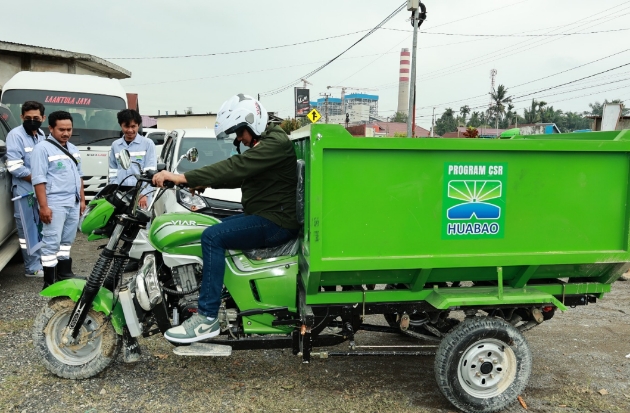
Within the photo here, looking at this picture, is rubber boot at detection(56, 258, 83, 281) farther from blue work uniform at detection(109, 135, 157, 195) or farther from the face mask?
the face mask

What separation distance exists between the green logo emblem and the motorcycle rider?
3.33ft

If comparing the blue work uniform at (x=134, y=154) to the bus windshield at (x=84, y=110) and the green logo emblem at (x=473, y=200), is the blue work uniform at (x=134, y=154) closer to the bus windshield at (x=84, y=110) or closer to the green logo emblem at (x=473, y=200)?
the bus windshield at (x=84, y=110)

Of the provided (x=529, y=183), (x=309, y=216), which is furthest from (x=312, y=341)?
(x=529, y=183)

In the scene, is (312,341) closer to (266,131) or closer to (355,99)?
(266,131)

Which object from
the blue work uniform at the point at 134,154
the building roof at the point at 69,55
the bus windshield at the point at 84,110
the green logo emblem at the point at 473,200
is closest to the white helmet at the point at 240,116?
the green logo emblem at the point at 473,200

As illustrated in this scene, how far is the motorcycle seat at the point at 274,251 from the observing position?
3.69 m

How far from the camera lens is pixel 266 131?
3.61 meters

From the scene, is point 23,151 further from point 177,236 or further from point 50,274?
point 177,236

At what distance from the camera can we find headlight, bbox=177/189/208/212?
21.6ft

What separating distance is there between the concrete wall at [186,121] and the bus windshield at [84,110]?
320 inches

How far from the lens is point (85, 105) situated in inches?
408

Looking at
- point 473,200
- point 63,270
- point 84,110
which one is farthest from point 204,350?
point 84,110

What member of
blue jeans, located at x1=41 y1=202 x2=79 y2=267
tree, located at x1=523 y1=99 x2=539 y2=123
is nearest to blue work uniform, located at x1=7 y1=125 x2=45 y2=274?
blue jeans, located at x1=41 y1=202 x2=79 y2=267

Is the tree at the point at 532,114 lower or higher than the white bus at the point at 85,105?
higher
